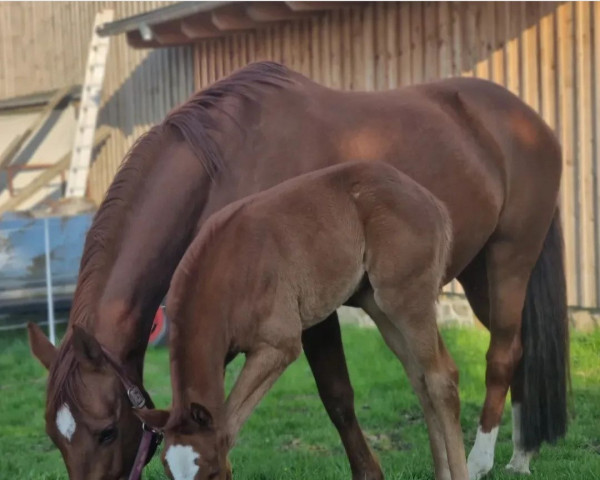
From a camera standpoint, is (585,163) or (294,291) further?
(585,163)

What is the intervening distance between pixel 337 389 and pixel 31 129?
10.2 m

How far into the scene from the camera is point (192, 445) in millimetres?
2990

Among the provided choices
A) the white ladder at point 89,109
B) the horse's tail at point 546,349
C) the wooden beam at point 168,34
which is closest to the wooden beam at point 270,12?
the wooden beam at point 168,34

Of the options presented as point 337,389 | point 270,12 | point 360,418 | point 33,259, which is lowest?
point 360,418

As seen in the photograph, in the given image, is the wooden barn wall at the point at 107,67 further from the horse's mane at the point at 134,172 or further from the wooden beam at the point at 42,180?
the horse's mane at the point at 134,172

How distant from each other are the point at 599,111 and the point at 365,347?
2.61 m

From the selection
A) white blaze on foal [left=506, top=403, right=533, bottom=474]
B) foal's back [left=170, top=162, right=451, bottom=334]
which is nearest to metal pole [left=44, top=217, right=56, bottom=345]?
white blaze on foal [left=506, top=403, right=533, bottom=474]

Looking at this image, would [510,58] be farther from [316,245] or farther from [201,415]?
[201,415]

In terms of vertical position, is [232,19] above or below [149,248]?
above

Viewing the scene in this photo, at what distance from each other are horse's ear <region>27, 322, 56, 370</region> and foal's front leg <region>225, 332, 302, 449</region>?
0.79 metres

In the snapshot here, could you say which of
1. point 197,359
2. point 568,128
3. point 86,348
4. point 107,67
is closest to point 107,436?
point 86,348

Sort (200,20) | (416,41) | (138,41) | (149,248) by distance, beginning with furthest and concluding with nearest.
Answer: (138,41)
(200,20)
(416,41)
(149,248)

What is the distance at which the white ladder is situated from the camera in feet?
41.3

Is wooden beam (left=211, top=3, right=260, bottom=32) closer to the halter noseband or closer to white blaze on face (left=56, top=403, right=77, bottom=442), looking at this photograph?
the halter noseband
